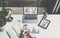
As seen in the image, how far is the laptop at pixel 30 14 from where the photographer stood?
76.4 inches

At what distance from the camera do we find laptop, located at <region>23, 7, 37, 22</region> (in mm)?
1941

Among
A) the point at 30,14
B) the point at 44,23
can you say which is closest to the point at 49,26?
the point at 44,23

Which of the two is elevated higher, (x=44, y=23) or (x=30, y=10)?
(x=30, y=10)

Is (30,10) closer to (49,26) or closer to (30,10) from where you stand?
(30,10)

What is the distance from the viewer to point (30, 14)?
195cm

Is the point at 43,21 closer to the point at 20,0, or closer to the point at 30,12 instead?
the point at 30,12

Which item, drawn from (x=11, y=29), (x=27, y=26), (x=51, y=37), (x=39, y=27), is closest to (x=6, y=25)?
(x=11, y=29)


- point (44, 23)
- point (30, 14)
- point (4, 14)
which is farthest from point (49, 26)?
point (4, 14)

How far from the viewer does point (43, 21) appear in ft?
6.31

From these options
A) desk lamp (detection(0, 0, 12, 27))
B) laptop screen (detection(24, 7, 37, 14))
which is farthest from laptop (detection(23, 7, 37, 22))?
desk lamp (detection(0, 0, 12, 27))

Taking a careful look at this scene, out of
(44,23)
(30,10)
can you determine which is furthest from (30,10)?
(44,23)

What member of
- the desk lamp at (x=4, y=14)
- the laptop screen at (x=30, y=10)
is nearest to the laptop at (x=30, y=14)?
the laptop screen at (x=30, y=10)

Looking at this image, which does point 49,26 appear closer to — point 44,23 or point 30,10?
point 44,23

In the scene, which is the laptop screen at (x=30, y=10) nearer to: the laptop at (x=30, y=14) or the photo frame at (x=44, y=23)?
the laptop at (x=30, y=14)
